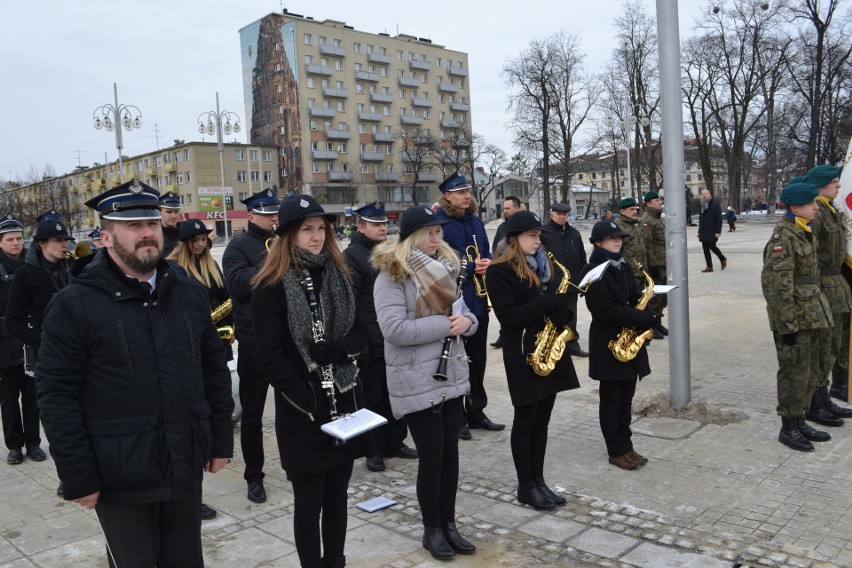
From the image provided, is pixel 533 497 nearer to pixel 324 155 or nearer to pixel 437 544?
pixel 437 544

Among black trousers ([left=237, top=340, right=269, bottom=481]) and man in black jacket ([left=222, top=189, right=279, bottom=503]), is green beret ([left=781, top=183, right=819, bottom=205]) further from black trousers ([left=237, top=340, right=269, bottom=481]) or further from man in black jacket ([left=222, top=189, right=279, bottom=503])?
black trousers ([left=237, top=340, right=269, bottom=481])

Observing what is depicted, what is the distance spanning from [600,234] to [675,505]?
2.03m

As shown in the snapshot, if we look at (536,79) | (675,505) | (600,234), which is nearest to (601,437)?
(675,505)

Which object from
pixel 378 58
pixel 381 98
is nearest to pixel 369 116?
pixel 381 98

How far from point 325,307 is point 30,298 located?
372cm

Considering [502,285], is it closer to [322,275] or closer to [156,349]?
[322,275]

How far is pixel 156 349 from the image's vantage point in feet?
9.53

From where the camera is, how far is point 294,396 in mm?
3432

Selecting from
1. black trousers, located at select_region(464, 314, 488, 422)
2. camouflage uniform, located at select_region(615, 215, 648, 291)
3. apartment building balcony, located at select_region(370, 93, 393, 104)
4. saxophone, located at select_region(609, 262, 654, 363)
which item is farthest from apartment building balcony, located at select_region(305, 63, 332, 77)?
saxophone, located at select_region(609, 262, 654, 363)

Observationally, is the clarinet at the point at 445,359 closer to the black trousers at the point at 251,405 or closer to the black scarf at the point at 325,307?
the black scarf at the point at 325,307

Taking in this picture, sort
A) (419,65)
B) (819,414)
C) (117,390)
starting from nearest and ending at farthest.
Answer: (117,390) < (819,414) < (419,65)

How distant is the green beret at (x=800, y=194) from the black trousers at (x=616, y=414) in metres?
2.00

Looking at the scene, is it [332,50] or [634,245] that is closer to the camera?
[634,245]

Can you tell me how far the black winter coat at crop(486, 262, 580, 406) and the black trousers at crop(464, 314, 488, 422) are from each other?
73.6 inches
